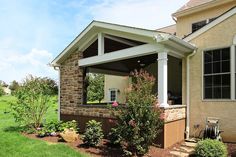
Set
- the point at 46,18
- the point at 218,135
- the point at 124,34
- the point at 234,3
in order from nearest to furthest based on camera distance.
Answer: the point at 218,135 < the point at 124,34 < the point at 234,3 < the point at 46,18

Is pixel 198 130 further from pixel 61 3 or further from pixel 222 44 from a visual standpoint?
pixel 61 3

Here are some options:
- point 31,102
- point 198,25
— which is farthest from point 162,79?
point 198,25

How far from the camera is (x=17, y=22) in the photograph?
52.7 ft

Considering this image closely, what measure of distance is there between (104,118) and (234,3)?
31.0 ft

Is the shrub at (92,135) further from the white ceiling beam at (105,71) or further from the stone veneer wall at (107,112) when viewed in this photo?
the white ceiling beam at (105,71)

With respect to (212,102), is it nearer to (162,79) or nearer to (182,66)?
(182,66)

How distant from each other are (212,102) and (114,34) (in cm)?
491

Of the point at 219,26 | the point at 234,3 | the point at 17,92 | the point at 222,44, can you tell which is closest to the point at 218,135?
the point at 222,44

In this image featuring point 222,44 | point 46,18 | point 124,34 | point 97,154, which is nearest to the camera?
point 97,154

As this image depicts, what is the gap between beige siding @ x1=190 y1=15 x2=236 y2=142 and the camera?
29.1 feet

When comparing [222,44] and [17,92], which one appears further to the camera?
[17,92]

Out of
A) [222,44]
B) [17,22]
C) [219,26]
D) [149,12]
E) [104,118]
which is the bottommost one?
[104,118]

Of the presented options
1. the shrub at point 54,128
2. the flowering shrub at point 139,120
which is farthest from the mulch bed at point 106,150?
the shrub at point 54,128

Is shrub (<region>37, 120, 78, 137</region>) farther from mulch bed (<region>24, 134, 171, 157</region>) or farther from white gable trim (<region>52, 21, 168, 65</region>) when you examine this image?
white gable trim (<region>52, 21, 168, 65</region>)
